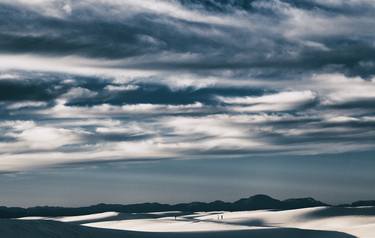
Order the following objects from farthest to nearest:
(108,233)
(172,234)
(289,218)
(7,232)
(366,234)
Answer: (289,218), (366,234), (172,234), (108,233), (7,232)

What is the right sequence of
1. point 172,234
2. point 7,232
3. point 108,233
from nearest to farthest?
1. point 7,232
2. point 108,233
3. point 172,234

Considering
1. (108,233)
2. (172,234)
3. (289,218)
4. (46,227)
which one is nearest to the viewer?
(46,227)

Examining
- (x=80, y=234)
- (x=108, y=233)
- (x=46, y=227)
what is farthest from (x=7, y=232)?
(x=108, y=233)

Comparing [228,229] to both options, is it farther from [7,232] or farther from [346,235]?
[7,232]

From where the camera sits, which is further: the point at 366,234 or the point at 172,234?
the point at 366,234

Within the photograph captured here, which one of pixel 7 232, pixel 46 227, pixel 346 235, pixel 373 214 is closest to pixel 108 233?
pixel 46 227

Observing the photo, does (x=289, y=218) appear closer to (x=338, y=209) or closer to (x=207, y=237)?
(x=338, y=209)

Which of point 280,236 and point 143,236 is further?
point 280,236
